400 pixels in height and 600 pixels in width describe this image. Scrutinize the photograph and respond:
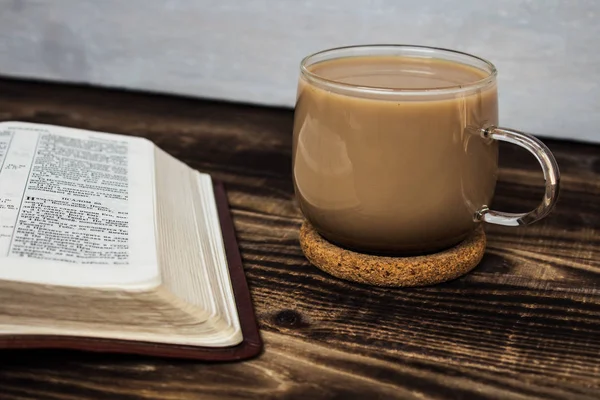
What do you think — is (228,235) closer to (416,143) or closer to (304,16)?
(416,143)

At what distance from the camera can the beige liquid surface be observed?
0.52m

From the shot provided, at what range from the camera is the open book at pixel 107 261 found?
0.44 metres

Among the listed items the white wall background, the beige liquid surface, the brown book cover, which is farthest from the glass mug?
the white wall background

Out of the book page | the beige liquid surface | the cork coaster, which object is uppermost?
the beige liquid surface

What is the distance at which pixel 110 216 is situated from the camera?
0.52m

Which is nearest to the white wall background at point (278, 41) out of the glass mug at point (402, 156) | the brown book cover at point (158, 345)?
the glass mug at point (402, 156)

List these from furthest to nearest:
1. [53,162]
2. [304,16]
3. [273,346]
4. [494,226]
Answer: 1. [304,16]
2. [494,226]
3. [53,162]
4. [273,346]

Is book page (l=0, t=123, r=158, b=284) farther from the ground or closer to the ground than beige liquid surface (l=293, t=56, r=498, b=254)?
closer to the ground

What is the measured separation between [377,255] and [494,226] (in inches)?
6.7

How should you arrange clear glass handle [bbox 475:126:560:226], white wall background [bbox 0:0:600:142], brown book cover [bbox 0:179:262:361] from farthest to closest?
white wall background [bbox 0:0:600:142] → clear glass handle [bbox 475:126:560:226] → brown book cover [bbox 0:179:262:361]

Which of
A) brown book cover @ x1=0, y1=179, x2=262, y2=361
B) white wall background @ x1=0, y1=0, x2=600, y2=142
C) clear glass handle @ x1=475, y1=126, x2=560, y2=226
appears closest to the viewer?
brown book cover @ x1=0, y1=179, x2=262, y2=361


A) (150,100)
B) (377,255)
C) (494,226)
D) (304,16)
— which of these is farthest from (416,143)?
(150,100)

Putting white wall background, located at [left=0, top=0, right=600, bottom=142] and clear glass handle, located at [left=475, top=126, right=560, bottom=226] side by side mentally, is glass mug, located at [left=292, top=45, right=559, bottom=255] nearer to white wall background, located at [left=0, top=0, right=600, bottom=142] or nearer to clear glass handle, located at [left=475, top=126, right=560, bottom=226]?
clear glass handle, located at [left=475, top=126, right=560, bottom=226]

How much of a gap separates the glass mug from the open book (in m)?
0.10
